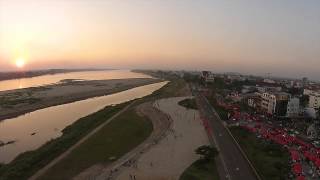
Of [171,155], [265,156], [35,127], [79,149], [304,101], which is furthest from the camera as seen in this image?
[304,101]

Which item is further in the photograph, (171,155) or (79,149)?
(79,149)

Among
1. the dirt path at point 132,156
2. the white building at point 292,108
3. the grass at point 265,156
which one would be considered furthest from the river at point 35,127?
the white building at point 292,108

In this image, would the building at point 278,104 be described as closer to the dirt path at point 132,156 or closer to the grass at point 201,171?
the dirt path at point 132,156

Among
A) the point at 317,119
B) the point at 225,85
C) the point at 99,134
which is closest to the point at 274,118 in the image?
the point at 317,119

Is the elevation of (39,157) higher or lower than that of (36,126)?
higher

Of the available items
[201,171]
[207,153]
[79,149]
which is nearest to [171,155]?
[207,153]

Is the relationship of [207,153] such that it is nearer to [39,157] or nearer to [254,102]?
[39,157]

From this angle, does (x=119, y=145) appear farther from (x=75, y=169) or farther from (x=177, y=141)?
(x=75, y=169)
